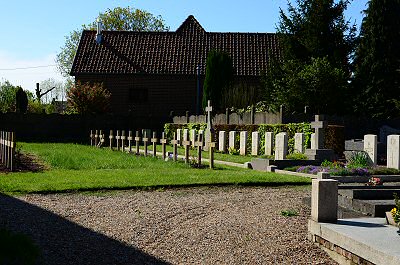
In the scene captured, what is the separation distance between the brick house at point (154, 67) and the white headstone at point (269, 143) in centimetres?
1843

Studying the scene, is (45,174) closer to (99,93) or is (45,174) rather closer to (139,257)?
(139,257)

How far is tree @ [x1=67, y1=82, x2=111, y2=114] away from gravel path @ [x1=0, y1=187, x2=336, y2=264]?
2579 cm

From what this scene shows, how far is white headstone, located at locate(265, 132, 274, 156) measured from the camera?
20.8m

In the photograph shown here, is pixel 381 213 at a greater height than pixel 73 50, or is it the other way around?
pixel 73 50

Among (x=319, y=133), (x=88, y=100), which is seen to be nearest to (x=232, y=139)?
(x=319, y=133)

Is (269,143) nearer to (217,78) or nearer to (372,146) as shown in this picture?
(372,146)

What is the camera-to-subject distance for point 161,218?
26.7 ft

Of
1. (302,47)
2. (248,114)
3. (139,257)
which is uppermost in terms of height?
(302,47)

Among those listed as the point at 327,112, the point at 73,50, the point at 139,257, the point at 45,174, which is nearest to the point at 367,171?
the point at 45,174

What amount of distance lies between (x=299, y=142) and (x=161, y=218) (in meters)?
12.4

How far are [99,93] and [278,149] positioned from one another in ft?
63.5

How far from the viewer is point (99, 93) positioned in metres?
35.9

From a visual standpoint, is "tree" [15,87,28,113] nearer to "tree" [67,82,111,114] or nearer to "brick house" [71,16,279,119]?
"brick house" [71,16,279,119]

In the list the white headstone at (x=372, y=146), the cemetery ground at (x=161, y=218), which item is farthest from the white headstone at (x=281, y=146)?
the cemetery ground at (x=161, y=218)
